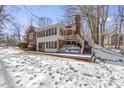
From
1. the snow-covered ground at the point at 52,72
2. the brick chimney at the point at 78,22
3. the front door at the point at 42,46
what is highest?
the brick chimney at the point at 78,22

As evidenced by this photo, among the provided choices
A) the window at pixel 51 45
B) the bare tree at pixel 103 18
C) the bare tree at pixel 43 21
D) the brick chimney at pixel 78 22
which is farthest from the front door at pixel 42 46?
the bare tree at pixel 103 18

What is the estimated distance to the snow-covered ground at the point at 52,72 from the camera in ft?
7.28

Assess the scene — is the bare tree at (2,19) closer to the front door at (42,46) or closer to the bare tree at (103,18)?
the front door at (42,46)

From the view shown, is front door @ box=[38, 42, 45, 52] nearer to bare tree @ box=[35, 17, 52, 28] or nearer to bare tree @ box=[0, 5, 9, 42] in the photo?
bare tree @ box=[35, 17, 52, 28]

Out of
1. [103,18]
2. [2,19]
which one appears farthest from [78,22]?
[2,19]

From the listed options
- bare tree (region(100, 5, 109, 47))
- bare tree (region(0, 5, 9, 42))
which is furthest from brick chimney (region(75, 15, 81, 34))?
bare tree (region(0, 5, 9, 42))

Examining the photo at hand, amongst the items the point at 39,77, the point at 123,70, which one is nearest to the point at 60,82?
the point at 39,77

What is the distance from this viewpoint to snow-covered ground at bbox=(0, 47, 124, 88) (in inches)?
87.4

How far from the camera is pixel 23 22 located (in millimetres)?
2426

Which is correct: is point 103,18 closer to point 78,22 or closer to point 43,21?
point 78,22

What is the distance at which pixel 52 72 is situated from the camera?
7.58 ft

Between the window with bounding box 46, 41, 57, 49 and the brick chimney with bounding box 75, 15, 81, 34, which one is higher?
the brick chimney with bounding box 75, 15, 81, 34

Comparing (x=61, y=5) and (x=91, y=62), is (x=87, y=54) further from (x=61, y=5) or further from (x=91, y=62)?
(x=61, y=5)
